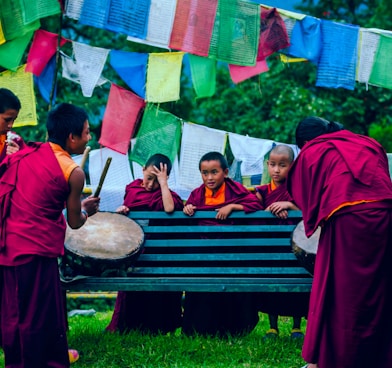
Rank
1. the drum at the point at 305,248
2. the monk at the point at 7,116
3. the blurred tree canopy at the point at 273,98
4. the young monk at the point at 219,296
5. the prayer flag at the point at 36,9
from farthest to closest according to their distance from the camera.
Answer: the blurred tree canopy at the point at 273,98
the prayer flag at the point at 36,9
the young monk at the point at 219,296
the monk at the point at 7,116
the drum at the point at 305,248

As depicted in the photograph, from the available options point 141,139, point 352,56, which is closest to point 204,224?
point 141,139

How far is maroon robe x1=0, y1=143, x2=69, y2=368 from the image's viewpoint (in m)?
4.09

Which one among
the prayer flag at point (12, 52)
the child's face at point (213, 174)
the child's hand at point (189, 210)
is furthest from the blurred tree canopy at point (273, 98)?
the child's hand at point (189, 210)

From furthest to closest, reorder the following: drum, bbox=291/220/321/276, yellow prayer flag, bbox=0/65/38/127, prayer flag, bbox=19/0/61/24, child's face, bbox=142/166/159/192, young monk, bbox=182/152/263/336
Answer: yellow prayer flag, bbox=0/65/38/127 → prayer flag, bbox=19/0/61/24 → child's face, bbox=142/166/159/192 → young monk, bbox=182/152/263/336 → drum, bbox=291/220/321/276

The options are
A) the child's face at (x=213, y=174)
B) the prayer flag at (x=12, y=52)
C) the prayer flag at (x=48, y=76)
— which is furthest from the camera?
the prayer flag at (x=48, y=76)

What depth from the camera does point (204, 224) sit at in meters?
5.66

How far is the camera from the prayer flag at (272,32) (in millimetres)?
6738

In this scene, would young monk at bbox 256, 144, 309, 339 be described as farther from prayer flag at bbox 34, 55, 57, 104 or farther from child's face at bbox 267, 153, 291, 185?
prayer flag at bbox 34, 55, 57, 104

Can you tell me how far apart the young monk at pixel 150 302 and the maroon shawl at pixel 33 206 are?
1.73 m

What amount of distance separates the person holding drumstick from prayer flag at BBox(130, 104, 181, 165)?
269 centimetres

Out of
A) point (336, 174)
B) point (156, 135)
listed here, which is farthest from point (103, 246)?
point (156, 135)

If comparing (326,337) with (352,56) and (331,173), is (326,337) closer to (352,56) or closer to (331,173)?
(331,173)

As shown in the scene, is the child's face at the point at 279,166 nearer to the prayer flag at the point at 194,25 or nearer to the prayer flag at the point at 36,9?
the prayer flag at the point at 194,25

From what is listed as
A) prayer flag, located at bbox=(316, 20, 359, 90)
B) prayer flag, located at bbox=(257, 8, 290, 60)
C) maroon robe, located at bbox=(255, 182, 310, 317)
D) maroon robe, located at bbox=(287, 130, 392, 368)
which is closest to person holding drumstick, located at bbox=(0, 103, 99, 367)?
maroon robe, located at bbox=(287, 130, 392, 368)
